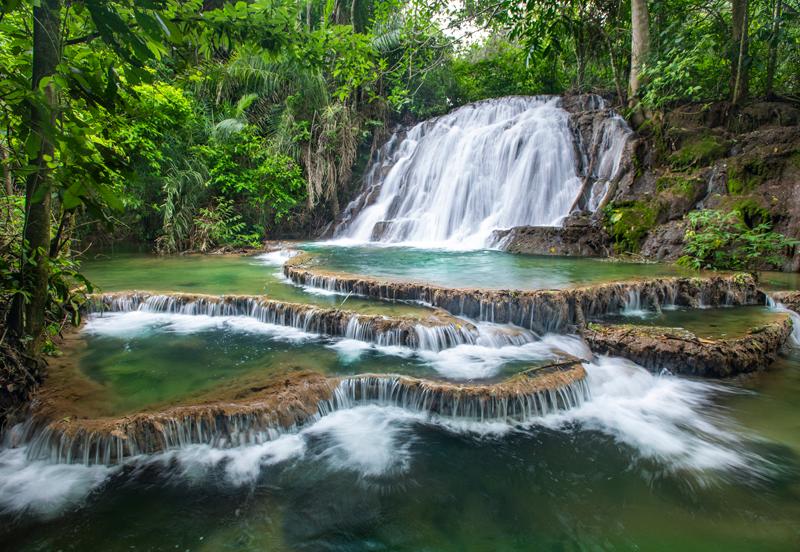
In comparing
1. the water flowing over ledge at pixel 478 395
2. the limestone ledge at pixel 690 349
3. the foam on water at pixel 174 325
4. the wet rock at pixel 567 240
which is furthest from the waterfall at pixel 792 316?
the foam on water at pixel 174 325

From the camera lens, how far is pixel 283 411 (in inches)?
140

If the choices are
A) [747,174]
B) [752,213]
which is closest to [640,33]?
[747,174]

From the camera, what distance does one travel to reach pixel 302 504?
9.30 ft

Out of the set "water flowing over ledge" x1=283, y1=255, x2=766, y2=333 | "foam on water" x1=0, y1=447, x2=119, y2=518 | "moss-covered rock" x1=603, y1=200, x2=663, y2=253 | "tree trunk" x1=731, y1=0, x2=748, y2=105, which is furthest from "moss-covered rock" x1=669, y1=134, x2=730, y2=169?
"foam on water" x1=0, y1=447, x2=119, y2=518

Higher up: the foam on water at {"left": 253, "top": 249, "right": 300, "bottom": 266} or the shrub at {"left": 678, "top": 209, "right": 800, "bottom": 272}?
the shrub at {"left": 678, "top": 209, "right": 800, "bottom": 272}

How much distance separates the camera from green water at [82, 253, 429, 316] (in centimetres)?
608

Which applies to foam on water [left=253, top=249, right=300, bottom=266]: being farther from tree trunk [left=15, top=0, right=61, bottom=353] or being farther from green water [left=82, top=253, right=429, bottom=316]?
tree trunk [left=15, top=0, right=61, bottom=353]

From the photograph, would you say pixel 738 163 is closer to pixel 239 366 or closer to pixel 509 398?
pixel 509 398

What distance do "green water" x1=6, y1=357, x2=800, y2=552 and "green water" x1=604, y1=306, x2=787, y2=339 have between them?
1.50 m

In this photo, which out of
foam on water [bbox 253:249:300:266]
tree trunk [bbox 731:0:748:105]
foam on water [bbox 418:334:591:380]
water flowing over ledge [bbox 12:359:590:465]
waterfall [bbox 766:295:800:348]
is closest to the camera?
water flowing over ledge [bbox 12:359:590:465]

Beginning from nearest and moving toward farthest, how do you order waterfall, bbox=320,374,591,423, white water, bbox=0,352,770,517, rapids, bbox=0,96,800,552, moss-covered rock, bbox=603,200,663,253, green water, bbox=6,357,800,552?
green water, bbox=6,357,800,552 < rapids, bbox=0,96,800,552 < white water, bbox=0,352,770,517 < waterfall, bbox=320,374,591,423 < moss-covered rock, bbox=603,200,663,253

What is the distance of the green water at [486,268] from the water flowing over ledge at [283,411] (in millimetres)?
2228

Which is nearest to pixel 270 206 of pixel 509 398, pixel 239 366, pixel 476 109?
pixel 476 109

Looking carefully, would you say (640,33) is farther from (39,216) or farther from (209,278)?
(39,216)
